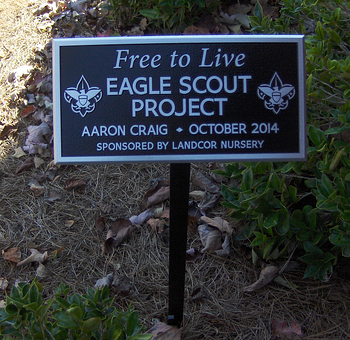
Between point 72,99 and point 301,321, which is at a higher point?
point 72,99

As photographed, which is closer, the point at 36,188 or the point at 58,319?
the point at 58,319

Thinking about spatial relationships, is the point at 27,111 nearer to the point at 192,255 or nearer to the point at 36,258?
the point at 36,258

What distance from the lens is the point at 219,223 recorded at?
202 cm

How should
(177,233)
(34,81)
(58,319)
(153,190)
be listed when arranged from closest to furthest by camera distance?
1. (58,319)
2. (177,233)
3. (153,190)
4. (34,81)

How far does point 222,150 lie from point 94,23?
8.36 feet

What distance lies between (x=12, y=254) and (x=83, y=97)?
120 centimetres

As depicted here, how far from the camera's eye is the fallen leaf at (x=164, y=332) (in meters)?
1.57

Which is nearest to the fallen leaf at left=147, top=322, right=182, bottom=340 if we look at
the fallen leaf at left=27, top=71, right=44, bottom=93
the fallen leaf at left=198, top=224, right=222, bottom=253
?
the fallen leaf at left=198, top=224, right=222, bottom=253

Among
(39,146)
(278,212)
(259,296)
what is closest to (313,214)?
(278,212)

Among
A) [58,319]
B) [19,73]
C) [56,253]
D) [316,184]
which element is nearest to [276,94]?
[316,184]

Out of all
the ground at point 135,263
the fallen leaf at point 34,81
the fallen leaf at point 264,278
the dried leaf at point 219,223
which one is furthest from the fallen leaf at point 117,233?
the fallen leaf at point 34,81

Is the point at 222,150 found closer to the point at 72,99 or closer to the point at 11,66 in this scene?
the point at 72,99

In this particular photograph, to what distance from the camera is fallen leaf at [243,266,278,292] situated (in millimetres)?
1782

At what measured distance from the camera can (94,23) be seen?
3.26 metres
